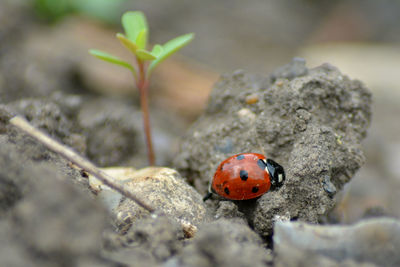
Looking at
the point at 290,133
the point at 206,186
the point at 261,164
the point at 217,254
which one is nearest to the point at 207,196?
the point at 206,186

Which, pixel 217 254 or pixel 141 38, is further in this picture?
pixel 141 38

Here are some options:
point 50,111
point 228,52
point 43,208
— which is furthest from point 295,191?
point 228,52

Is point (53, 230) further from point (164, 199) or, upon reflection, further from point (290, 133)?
point (290, 133)

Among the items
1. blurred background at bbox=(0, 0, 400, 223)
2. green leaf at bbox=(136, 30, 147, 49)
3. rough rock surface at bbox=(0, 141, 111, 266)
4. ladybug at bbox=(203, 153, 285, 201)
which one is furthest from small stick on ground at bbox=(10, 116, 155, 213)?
blurred background at bbox=(0, 0, 400, 223)

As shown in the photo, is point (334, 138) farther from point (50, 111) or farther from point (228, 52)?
point (228, 52)

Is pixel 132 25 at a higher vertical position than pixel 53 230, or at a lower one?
higher
